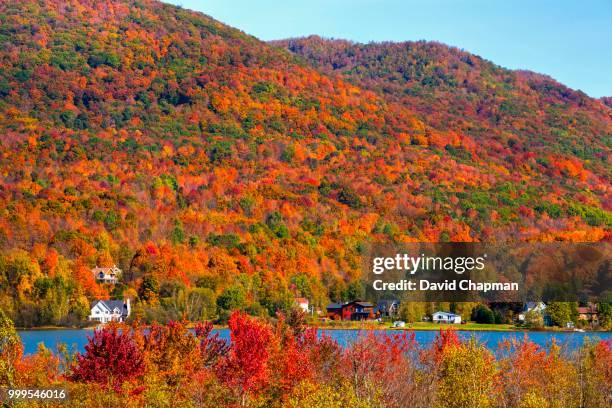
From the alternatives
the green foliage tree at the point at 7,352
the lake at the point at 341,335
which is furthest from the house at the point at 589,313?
the green foliage tree at the point at 7,352

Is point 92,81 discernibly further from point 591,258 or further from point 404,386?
point 404,386

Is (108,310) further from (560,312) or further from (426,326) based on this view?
(560,312)

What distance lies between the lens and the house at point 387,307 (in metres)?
76.5

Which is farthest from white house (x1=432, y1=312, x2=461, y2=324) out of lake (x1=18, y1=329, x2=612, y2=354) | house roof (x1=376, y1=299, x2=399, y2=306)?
lake (x1=18, y1=329, x2=612, y2=354)

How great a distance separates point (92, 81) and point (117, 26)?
21.9 m

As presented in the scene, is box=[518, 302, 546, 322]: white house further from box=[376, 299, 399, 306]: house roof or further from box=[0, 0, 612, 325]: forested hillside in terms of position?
box=[0, 0, 612, 325]: forested hillside

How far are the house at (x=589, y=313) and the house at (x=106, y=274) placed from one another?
38771 millimetres

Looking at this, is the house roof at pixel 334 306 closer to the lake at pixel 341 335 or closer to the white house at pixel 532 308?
the lake at pixel 341 335

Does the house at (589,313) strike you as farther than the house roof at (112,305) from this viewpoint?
No

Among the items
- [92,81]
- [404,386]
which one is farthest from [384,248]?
[404,386]

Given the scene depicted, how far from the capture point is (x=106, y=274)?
8350 centimetres

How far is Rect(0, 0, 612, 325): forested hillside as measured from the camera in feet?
279

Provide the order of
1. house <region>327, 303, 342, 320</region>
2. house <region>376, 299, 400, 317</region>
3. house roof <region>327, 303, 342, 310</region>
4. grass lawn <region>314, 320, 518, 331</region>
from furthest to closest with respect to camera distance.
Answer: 1. house roof <region>327, 303, 342, 310</region>
2. house <region>327, 303, 342, 320</region>
3. house <region>376, 299, 400, 317</region>
4. grass lawn <region>314, 320, 518, 331</region>

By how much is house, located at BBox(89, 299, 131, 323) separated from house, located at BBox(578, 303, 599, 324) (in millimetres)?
34743
